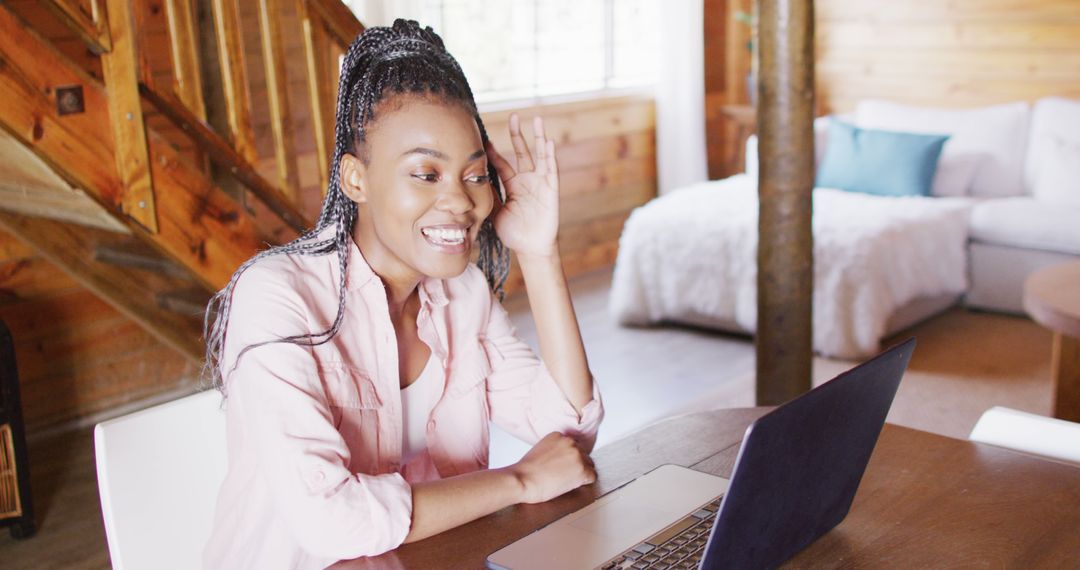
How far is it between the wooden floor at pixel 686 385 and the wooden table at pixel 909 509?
1807 mm

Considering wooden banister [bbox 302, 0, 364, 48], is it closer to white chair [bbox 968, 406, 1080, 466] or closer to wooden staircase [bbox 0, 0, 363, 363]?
wooden staircase [bbox 0, 0, 363, 363]

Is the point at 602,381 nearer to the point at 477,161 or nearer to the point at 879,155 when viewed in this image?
the point at 879,155

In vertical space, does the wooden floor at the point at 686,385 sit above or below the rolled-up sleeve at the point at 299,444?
below

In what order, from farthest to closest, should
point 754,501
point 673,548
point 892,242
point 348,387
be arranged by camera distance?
point 892,242 → point 348,387 → point 673,548 → point 754,501

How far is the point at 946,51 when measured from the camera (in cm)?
546

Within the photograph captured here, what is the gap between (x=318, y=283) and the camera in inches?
53.6

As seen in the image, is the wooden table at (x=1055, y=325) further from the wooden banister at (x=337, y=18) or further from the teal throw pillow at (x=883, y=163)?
the wooden banister at (x=337, y=18)

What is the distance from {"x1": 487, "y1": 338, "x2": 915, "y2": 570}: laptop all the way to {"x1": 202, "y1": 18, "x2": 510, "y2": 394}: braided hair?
40 cm

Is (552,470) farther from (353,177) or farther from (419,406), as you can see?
(353,177)

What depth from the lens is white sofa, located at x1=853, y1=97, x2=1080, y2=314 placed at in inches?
174

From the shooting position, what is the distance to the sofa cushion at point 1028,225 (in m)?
4.34

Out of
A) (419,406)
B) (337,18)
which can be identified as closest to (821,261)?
(337,18)

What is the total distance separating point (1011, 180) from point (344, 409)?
4.33m

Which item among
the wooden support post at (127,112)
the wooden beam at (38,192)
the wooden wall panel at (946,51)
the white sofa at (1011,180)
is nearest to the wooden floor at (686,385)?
the white sofa at (1011,180)
